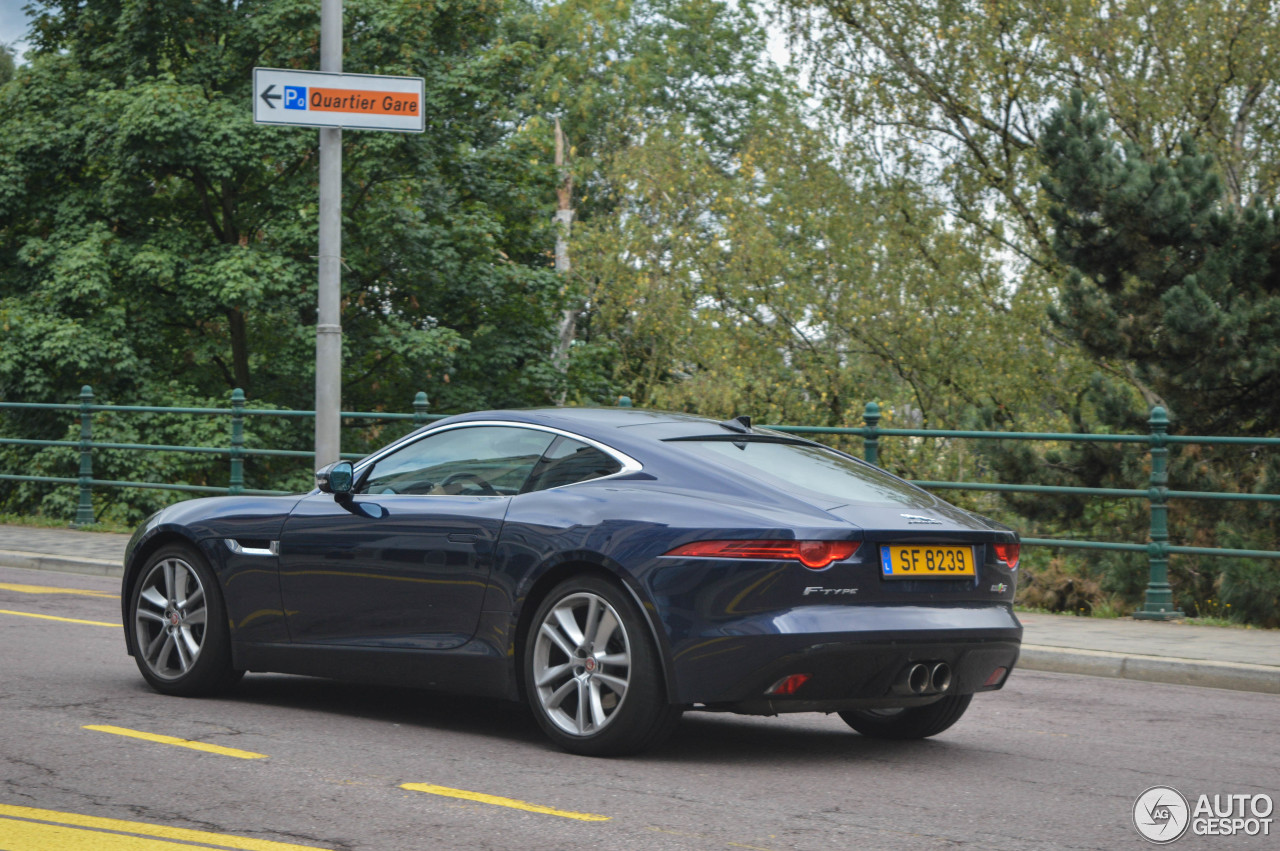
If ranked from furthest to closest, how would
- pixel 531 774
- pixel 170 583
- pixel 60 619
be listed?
pixel 60 619
pixel 170 583
pixel 531 774

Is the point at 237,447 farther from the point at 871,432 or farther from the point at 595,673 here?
the point at 595,673

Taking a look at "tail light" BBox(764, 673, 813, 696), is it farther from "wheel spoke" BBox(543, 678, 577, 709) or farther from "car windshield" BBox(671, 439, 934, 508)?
"wheel spoke" BBox(543, 678, 577, 709)

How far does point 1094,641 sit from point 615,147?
29.5 meters

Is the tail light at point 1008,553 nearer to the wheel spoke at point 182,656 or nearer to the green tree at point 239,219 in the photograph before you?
the wheel spoke at point 182,656

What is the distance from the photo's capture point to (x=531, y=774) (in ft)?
19.1

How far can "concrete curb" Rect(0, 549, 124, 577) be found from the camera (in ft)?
47.3

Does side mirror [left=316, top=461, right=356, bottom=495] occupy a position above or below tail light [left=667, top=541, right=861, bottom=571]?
above

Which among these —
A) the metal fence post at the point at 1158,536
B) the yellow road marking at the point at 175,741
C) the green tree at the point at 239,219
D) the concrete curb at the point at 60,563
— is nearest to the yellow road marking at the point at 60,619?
the concrete curb at the point at 60,563

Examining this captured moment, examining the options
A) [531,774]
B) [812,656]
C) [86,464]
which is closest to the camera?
[812,656]

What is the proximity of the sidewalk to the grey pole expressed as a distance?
5604 mm

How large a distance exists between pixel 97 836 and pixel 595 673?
1.89m

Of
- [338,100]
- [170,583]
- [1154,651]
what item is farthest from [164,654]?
[338,100]

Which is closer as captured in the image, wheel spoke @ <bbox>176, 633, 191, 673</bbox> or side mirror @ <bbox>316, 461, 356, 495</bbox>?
side mirror @ <bbox>316, 461, 356, 495</bbox>

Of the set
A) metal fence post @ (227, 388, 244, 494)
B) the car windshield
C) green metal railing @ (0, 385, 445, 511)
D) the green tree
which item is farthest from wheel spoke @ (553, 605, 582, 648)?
the green tree
